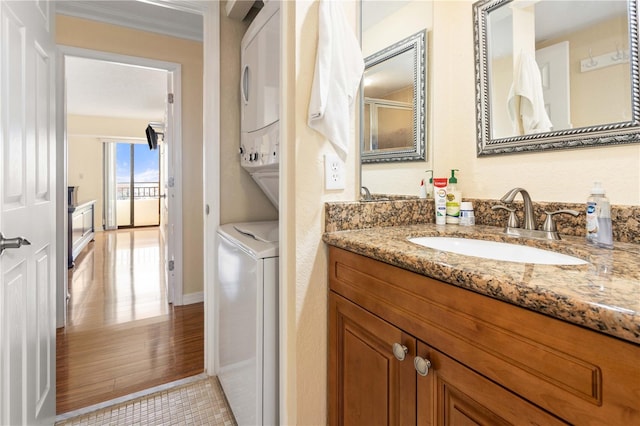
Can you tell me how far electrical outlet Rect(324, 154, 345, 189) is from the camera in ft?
3.73

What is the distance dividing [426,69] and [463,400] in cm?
128

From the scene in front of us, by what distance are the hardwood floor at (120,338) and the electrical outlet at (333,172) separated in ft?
5.04

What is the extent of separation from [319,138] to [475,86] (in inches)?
29.0

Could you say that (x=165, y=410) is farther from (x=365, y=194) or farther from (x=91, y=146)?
(x=91, y=146)

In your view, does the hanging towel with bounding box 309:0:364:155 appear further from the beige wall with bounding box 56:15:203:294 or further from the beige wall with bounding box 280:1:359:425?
the beige wall with bounding box 56:15:203:294

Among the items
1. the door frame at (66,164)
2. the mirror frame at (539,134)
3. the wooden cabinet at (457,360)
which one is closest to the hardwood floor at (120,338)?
the door frame at (66,164)

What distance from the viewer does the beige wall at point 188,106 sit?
279 cm

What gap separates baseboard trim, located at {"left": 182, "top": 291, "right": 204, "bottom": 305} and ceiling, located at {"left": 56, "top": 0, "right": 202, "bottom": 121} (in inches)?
88.5

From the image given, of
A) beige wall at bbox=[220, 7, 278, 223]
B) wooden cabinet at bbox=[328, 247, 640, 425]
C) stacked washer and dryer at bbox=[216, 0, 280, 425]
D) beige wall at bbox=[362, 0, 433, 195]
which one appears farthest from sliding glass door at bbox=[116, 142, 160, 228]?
wooden cabinet at bbox=[328, 247, 640, 425]

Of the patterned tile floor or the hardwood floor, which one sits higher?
the hardwood floor

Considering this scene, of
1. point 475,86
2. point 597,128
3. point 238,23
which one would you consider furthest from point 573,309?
point 238,23

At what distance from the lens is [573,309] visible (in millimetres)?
487

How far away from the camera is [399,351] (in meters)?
0.81

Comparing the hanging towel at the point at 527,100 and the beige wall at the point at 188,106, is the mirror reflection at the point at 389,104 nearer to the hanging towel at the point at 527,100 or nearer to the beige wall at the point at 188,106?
the hanging towel at the point at 527,100
